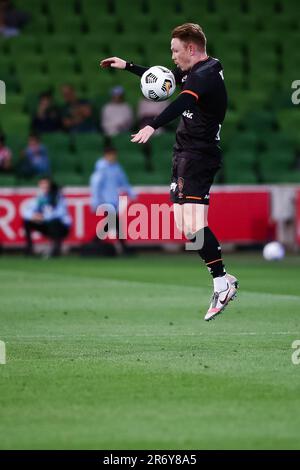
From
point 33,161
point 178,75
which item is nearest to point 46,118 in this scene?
point 33,161

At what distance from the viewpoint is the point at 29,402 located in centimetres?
698

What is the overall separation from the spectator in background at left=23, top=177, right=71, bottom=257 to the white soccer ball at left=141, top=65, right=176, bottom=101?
11287 mm

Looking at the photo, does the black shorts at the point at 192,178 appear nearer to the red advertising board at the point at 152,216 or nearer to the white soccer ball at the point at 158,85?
the white soccer ball at the point at 158,85

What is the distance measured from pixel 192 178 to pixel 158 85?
35.8 inches

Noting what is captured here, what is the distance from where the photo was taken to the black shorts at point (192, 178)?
10.6 m

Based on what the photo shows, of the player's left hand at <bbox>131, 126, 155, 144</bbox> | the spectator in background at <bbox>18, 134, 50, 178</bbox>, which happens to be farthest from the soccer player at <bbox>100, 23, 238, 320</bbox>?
the spectator in background at <bbox>18, 134, 50, 178</bbox>

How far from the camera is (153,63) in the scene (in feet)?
83.9

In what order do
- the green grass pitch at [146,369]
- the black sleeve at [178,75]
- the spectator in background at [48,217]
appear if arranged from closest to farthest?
the green grass pitch at [146,369], the black sleeve at [178,75], the spectator in background at [48,217]

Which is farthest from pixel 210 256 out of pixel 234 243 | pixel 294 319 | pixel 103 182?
pixel 234 243

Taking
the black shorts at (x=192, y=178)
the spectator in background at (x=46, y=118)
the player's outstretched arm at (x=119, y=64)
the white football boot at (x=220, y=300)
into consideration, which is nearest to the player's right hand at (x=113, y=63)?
the player's outstretched arm at (x=119, y=64)

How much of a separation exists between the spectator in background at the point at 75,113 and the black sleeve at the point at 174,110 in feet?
45.3

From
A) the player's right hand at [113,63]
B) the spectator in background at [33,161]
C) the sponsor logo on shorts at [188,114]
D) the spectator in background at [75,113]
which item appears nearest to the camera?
the sponsor logo on shorts at [188,114]

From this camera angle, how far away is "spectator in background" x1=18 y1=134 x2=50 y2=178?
22.8 metres

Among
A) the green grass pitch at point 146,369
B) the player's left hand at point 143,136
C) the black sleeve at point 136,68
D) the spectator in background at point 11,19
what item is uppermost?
the spectator in background at point 11,19
